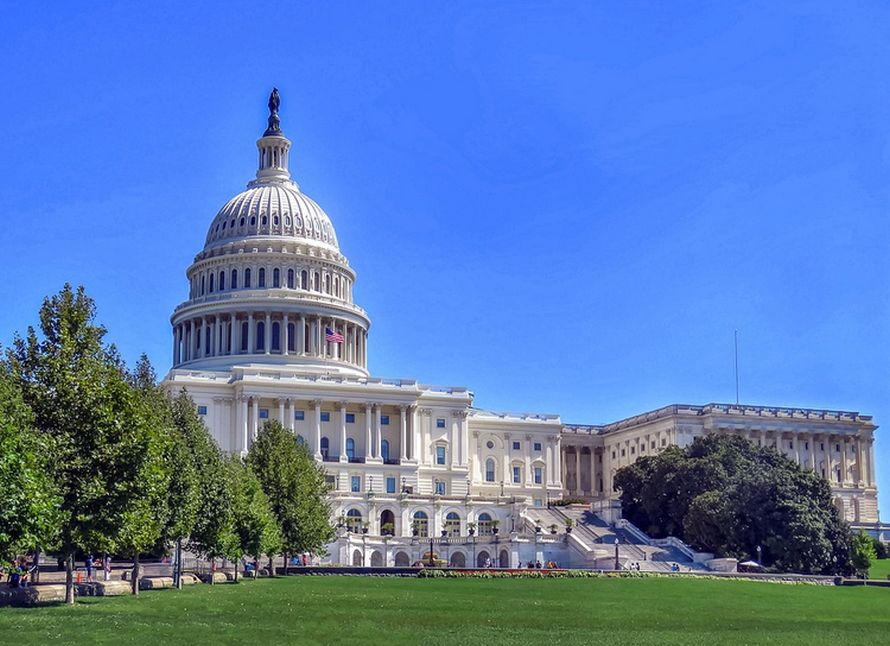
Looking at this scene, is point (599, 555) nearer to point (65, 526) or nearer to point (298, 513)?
point (298, 513)

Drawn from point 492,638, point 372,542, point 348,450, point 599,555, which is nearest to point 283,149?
point 348,450

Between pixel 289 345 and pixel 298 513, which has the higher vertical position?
pixel 289 345

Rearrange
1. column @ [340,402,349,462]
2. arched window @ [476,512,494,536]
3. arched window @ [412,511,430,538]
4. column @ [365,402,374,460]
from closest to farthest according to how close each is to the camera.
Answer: arched window @ [476,512,494,536], arched window @ [412,511,430,538], column @ [340,402,349,462], column @ [365,402,374,460]

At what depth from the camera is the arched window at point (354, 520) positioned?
13800cm

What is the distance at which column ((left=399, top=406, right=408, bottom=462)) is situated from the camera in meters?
154

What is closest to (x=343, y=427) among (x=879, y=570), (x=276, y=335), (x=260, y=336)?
(x=276, y=335)

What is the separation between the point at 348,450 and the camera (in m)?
153

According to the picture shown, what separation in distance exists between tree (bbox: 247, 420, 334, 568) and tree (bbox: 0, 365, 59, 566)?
44433 mm

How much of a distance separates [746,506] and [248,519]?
191 ft

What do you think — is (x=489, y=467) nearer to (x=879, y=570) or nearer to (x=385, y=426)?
(x=385, y=426)

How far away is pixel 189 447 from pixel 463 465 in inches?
3686

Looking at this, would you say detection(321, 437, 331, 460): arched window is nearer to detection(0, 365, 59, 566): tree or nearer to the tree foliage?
the tree foliage

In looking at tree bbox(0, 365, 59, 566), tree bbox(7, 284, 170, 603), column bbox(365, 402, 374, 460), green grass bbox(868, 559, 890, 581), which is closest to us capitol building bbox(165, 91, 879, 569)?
column bbox(365, 402, 374, 460)

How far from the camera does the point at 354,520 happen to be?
14025cm
